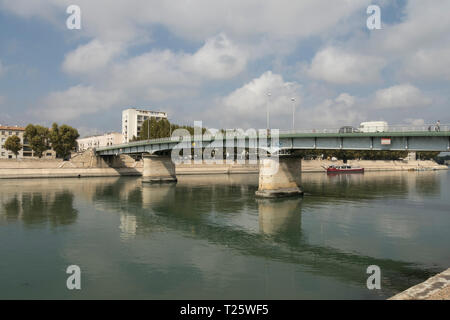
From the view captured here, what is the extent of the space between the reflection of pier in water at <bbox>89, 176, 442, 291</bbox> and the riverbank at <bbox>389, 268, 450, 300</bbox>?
287cm

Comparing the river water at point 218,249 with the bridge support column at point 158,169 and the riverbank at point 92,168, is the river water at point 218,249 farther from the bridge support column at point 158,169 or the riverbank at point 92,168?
the riverbank at point 92,168

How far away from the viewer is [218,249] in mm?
24625

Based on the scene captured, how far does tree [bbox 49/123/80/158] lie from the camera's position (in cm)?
10450

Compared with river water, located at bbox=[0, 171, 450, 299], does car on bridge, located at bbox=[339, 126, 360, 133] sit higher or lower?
higher

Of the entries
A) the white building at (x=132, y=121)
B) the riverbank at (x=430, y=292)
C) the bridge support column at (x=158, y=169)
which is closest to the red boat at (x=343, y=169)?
the bridge support column at (x=158, y=169)

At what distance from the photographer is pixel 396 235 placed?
28844mm

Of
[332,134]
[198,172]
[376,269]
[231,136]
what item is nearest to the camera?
[376,269]

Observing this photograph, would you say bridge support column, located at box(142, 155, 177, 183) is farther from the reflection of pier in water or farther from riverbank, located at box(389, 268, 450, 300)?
riverbank, located at box(389, 268, 450, 300)

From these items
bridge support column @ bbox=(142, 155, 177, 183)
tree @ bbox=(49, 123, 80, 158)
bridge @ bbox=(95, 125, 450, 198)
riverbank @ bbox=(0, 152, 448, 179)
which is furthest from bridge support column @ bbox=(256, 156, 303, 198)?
tree @ bbox=(49, 123, 80, 158)

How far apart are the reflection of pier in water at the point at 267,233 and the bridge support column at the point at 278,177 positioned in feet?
6.65
